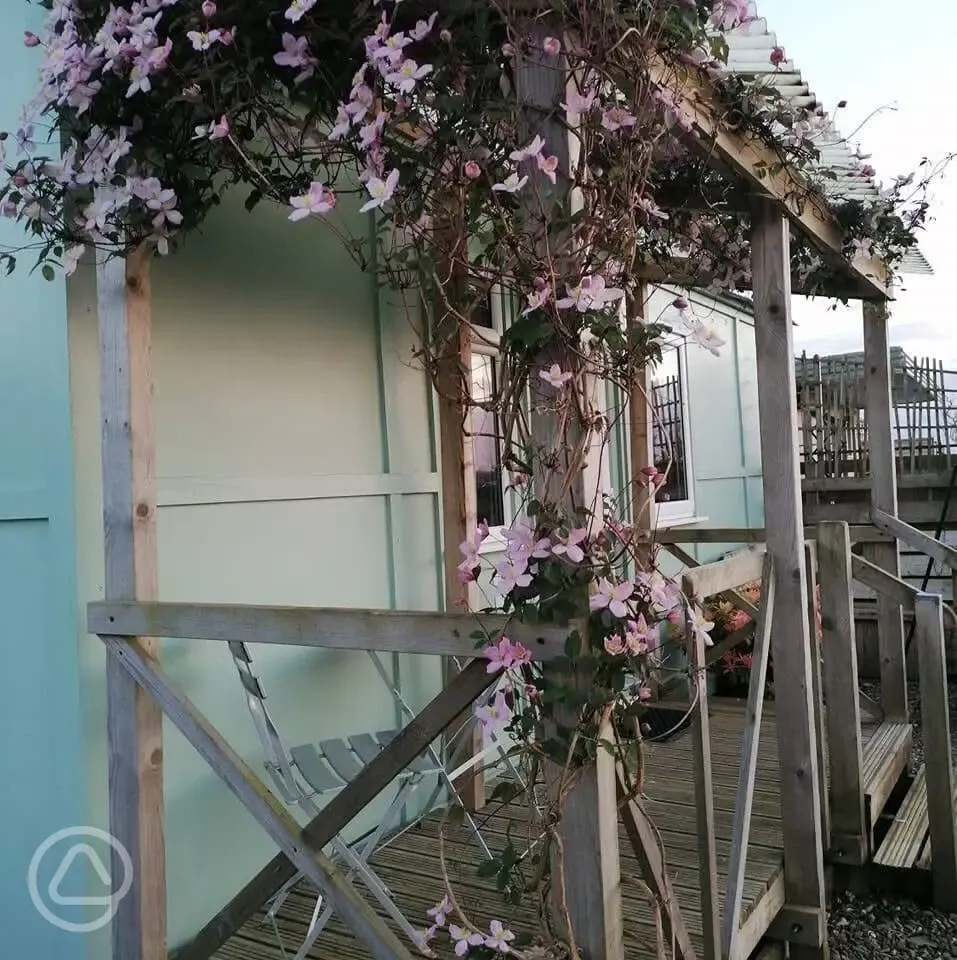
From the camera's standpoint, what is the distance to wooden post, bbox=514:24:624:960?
1.81 m

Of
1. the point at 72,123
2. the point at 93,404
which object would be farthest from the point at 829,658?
the point at 72,123

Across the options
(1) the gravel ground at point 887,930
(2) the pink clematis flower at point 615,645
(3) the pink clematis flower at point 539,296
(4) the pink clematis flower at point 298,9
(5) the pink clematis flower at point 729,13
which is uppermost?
(5) the pink clematis flower at point 729,13

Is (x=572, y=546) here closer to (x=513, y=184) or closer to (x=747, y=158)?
(x=513, y=184)

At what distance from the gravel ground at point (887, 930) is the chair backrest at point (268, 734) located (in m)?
2.26

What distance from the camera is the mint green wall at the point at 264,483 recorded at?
2852 millimetres

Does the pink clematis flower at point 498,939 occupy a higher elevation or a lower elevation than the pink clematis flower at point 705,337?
lower

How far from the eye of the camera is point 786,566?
10.1 ft

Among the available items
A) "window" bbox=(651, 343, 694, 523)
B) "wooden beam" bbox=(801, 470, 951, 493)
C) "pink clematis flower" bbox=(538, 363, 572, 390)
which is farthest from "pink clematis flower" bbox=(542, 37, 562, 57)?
"wooden beam" bbox=(801, 470, 951, 493)

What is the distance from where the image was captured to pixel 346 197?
3.61m

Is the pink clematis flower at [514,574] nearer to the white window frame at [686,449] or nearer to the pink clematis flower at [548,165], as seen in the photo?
the pink clematis flower at [548,165]

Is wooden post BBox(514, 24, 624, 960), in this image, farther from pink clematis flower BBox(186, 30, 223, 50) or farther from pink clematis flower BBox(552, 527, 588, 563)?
pink clematis flower BBox(186, 30, 223, 50)

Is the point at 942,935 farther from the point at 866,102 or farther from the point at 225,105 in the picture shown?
the point at 225,105

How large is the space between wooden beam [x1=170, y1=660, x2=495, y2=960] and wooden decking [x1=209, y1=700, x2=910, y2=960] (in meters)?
0.52

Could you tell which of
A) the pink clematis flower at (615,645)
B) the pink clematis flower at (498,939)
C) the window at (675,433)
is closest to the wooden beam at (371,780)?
the pink clematis flower at (615,645)
